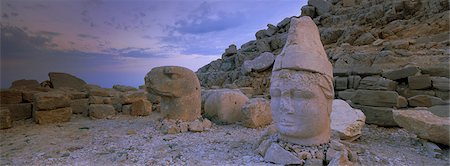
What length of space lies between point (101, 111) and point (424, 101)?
8944 millimetres

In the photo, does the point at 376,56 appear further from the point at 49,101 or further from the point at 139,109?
the point at 49,101

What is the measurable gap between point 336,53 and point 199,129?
8693 millimetres

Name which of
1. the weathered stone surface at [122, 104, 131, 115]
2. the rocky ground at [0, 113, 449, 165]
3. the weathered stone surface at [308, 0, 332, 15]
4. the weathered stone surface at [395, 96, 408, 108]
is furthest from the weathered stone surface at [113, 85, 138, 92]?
the weathered stone surface at [308, 0, 332, 15]

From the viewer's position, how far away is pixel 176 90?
242 inches

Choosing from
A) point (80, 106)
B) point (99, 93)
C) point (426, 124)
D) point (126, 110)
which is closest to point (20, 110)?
point (80, 106)

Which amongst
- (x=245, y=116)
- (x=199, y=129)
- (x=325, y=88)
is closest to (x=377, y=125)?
(x=245, y=116)

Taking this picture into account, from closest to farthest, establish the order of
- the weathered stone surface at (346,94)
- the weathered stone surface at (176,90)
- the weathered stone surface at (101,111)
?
1. the weathered stone surface at (176,90)
2. the weathered stone surface at (101,111)
3. the weathered stone surface at (346,94)

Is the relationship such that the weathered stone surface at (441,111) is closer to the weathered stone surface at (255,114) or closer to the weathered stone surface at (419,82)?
the weathered stone surface at (419,82)

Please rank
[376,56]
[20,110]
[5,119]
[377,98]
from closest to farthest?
[5,119]
[377,98]
[20,110]
[376,56]

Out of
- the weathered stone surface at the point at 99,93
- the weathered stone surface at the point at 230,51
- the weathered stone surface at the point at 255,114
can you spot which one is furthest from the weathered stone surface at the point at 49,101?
the weathered stone surface at the point at 230,51

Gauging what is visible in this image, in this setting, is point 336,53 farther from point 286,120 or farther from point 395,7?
point 286,120

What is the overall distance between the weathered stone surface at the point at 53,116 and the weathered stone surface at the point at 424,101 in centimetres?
917

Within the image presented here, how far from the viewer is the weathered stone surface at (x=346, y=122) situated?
4832 mm

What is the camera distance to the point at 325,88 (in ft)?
12.1
